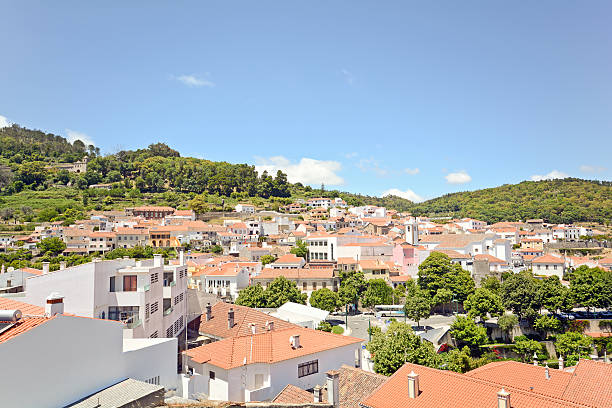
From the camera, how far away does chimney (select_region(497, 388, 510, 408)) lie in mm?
11422

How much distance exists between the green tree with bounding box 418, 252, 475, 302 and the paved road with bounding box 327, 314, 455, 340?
2.67m

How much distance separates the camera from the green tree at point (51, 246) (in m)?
60.7

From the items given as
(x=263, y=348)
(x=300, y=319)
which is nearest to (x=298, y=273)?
(x=300, y=319)

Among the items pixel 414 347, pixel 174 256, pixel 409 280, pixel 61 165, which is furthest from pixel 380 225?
pixel 61 165

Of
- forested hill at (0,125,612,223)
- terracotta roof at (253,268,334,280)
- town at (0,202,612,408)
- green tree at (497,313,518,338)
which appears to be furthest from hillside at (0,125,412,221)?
green tree at (497,313,518,338)

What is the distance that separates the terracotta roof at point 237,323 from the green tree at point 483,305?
2292 cm

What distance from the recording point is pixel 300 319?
28703 millimetres

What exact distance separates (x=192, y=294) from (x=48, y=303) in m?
15.5

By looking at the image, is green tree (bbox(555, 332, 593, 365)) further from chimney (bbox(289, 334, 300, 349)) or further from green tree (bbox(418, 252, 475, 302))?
chimney (bbox(289, 334, 300, 349))

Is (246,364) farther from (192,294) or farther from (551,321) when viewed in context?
(551,321)

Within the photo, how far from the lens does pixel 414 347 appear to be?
2250cm

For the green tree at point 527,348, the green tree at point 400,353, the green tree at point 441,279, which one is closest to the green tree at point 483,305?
the green tree at point 527,348

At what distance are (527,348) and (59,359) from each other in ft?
113

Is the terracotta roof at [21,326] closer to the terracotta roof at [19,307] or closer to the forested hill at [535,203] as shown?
the terracotta roof at [19,307]
